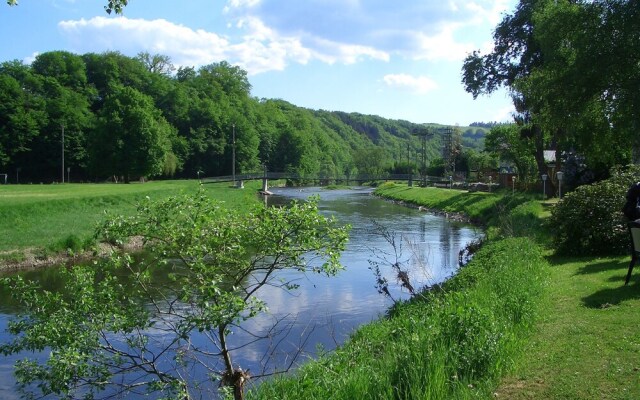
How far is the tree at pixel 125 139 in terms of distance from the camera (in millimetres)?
68000

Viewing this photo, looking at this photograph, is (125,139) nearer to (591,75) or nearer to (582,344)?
(591,75)

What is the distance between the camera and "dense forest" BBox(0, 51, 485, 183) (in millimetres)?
69000

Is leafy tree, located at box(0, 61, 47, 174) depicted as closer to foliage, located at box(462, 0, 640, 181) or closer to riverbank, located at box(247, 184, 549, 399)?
foliage, located at box(462, 0, 640, 181)

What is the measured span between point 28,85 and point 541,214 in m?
72.4

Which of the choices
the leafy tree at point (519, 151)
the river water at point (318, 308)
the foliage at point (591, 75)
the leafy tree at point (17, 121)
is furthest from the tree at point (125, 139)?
the foliage at point (591, 75)

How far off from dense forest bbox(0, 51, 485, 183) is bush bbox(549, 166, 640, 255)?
5977cm

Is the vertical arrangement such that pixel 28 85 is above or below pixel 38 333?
above

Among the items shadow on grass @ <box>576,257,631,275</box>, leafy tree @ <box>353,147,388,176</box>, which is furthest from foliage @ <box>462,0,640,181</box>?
leafy tree @ <box>353,147,388,176</box>

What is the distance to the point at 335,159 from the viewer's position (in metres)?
172

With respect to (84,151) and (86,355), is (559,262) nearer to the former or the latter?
(86,355)

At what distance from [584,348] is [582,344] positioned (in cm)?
16

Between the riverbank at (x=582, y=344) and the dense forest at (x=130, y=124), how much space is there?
63.7 m

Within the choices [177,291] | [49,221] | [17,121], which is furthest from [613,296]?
[17,121]

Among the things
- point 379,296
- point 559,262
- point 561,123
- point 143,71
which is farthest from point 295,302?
point 143,71
